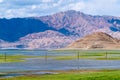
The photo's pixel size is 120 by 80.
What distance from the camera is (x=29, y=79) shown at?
49.3 m

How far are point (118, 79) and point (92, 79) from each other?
2939mm

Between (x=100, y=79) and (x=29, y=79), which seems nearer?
(x=100, y=79)

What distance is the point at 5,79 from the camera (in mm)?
50312

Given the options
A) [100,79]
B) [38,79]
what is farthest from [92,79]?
[38,79]

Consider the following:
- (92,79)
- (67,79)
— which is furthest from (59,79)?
(92,79)

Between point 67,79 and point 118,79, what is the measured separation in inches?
234

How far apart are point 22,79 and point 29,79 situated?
1.00 m

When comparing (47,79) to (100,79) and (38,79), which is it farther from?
(100,79)

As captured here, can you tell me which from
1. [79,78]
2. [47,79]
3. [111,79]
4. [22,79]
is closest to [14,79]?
[22,79]

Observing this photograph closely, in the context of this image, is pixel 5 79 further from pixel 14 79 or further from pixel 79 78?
pixel 79 78

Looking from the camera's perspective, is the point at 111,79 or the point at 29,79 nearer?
the point at 111,79

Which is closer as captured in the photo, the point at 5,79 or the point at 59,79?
the point at 59,79

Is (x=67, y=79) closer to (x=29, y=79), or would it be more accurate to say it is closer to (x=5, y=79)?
(x=29, y=79)

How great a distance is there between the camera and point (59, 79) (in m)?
47.3
